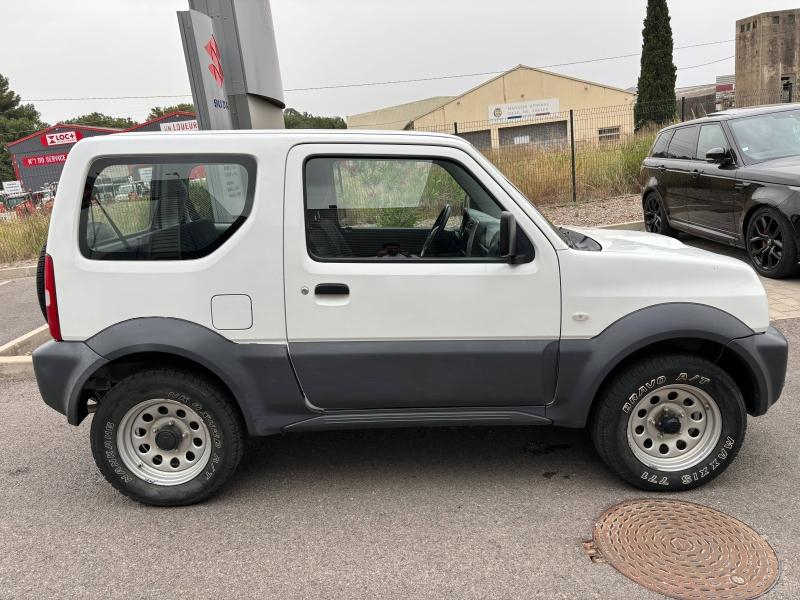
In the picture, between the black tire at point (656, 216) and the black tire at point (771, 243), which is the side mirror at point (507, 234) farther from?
the black tire at point (656, 216)

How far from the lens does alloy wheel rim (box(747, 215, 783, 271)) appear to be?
653cm

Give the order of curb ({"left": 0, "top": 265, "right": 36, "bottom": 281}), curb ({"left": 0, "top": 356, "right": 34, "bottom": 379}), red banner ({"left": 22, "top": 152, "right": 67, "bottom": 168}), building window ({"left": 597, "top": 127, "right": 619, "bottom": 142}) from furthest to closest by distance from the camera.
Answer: red banner ({"left": 22, "top": 152, "right": 67, "bottom": 168}), building window ({"left": 597, "top": 127, "right": 619, "bottom": 142}), curb ({"left": 0, "top": 265, "right": 36, "bottom": 281}), curb ({"left": 0, "top": 356, "right": 34, "bottom": 379})

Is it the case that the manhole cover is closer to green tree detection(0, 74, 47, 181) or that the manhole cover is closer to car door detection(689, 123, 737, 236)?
car door detection(689, 123, 737, 236)

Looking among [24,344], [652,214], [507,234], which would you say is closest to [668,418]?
[507,234]

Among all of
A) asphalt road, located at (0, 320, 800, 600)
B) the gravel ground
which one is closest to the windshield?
the gravel ground

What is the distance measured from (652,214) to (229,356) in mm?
7868

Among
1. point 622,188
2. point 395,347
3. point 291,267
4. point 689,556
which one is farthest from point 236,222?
point 622,188

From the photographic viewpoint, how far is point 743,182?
22.3 ft

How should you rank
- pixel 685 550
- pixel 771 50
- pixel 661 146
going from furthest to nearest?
pixel 771 50
pixel 661 146
pixel 685 550

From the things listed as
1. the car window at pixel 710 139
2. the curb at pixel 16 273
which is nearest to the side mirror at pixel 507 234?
the car window at pixel 710 139

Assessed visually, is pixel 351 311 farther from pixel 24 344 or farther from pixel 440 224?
pixel 24 344

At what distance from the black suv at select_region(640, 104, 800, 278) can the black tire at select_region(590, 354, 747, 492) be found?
4.09 metres

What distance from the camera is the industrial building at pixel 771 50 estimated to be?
3288 centimetres

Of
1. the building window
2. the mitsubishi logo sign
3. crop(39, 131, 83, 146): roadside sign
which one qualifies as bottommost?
the building window
